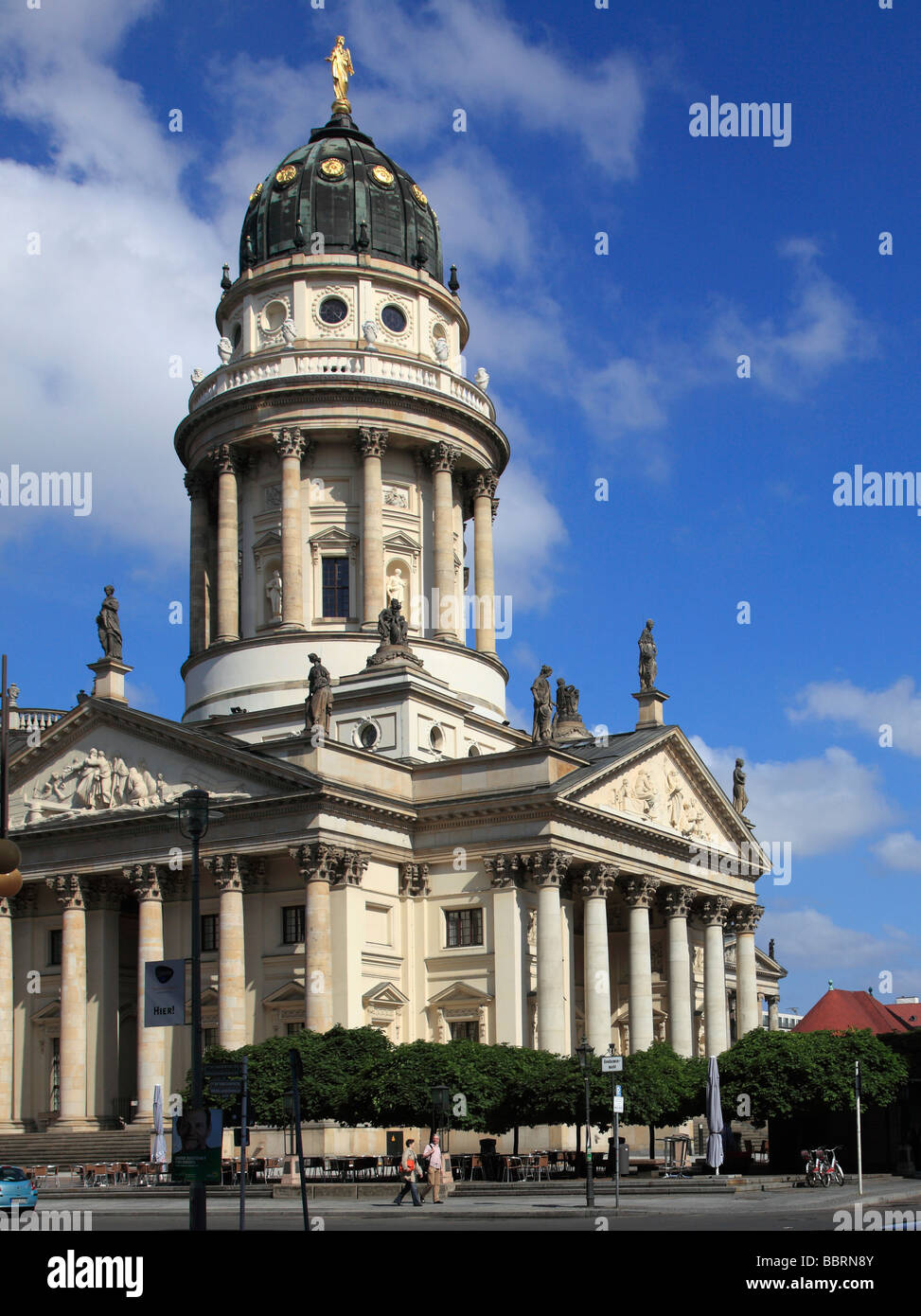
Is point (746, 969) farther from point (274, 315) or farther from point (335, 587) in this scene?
point (274, 315)

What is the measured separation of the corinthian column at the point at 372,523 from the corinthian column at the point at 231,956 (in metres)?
14.7

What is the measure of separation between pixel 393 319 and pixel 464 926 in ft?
94.1

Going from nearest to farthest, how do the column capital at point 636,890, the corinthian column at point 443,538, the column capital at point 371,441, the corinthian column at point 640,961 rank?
the corinthian column at point 640,961
the column capital at point 636,890
the column capital at point 371,441
the corinthian column at point 443,538

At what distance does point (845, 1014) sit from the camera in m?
107

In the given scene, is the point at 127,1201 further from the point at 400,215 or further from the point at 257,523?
the point at 400,215

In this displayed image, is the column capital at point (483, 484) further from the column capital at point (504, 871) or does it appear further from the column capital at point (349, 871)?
the column capital at point (349, 871)

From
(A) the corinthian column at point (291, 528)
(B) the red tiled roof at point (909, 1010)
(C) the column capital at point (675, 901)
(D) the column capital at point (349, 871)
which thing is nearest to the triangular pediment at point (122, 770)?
(D) the column capital at point (349, 871)

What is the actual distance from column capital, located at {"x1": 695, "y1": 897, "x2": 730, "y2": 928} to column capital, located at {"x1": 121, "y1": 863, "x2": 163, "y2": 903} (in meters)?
23.3

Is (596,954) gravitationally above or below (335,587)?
below

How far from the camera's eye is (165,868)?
58000 millimetres

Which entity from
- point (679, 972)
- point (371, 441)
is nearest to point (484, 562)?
point (371, 441)

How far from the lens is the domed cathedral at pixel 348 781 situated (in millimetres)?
56188
